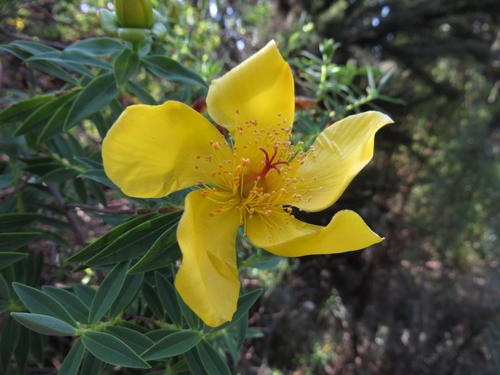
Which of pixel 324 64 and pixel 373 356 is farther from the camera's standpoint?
pixel 373 356

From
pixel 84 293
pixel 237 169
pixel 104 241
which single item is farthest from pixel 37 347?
pixel 237 169

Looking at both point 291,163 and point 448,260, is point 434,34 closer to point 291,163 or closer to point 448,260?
point 448,260

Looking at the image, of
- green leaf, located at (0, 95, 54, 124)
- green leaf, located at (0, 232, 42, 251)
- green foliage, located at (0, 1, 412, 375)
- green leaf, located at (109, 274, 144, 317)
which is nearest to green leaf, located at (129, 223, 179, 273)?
green foliage, located at (0, 1, 412, 375)

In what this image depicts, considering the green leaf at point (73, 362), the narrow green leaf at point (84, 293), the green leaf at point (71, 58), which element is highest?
the green leaf at point (71, 58)

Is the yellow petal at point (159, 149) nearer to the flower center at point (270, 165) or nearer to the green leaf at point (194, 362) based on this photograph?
the flower center at point (270, 165)

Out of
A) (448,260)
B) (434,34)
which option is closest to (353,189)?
(448,260)

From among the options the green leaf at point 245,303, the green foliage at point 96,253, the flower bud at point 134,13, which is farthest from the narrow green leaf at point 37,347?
the flower bud at point 134,13
